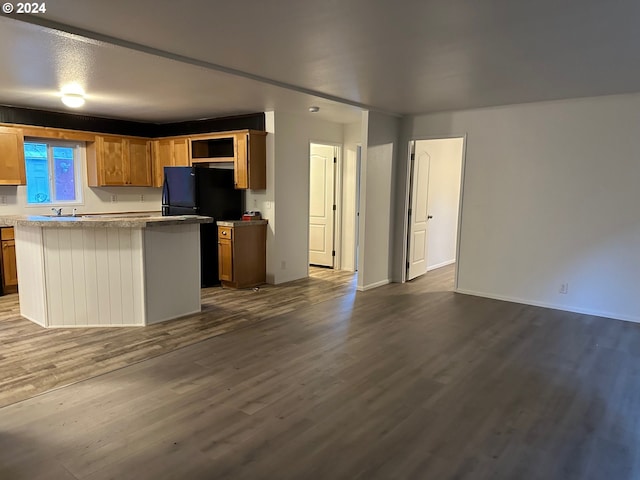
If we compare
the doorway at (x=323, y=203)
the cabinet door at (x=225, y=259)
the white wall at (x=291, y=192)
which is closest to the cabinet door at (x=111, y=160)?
the cabinet door at (x=225, y=259)

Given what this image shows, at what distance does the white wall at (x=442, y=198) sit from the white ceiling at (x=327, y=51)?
211cm

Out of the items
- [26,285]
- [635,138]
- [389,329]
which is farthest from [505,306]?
[26,285]

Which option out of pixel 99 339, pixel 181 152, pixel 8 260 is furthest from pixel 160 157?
pixel 99 339

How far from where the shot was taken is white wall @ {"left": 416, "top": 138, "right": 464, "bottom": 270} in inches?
283

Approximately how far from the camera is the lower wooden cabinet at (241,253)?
228 inches

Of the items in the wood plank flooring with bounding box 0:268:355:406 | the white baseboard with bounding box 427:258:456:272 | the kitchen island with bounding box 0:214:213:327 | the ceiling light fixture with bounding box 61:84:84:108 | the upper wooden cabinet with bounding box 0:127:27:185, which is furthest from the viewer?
the white baseboard with bounding box 427:258:456:272

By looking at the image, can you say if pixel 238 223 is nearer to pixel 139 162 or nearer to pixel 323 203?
pixel 323 203

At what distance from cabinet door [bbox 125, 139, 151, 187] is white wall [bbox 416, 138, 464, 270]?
175 inches

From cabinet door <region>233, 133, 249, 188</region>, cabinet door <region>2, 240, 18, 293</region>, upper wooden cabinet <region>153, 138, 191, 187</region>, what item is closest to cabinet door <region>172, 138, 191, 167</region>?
upper wooden cabinet <region>153, 138, 191, 187</region>

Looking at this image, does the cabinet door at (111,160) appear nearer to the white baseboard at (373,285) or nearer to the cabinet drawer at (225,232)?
the cabinet drawer at (225,232)

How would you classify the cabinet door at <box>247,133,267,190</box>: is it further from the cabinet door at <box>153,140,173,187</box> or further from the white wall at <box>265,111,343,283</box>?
the cabinet door at <box>153,140,173,187</box>

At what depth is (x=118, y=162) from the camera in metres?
6.75

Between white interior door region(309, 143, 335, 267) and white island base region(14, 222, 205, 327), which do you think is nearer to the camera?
white island base region(14, 222, 205, 327)

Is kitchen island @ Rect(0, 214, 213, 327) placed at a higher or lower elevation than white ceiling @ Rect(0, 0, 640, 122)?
lower
